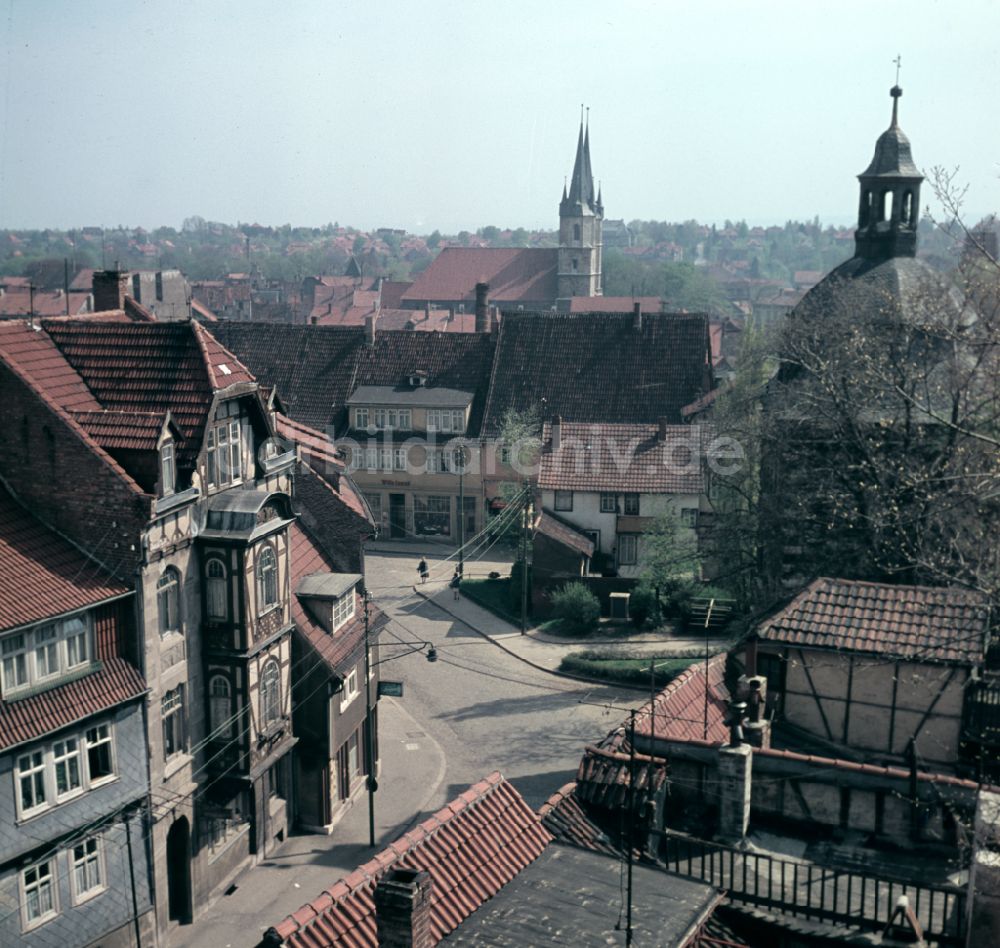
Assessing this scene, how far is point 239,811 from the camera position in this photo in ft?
90.4

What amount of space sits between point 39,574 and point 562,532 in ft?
88.0

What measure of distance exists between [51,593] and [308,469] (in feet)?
51.6

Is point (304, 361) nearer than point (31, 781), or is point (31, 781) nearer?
point (31, 781)

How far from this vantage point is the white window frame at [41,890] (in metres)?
21.0

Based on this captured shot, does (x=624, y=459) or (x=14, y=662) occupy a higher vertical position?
(x=624, y=459)

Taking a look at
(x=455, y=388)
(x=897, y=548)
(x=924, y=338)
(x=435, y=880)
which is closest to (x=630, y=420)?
(x=455, y=388)

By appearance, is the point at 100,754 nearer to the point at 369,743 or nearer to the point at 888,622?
the point at 369,743

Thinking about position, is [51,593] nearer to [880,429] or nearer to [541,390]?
[880,429]

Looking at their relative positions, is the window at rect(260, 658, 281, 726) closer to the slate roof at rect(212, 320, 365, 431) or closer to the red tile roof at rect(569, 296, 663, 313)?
the slate roof at rect(212, 320, 365, 431)

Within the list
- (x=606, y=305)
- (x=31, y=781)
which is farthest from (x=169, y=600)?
(x=606, y=305)

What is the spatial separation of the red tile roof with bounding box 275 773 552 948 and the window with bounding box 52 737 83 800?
7324 millimetres

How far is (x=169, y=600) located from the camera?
24.7 metres

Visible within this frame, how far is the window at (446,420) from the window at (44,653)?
A: 3439cm

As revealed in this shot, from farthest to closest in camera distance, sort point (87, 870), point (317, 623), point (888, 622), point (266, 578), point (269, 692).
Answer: point (317, 623) → point (269, 692) → point (266, 578) → point (87, 870) → point (888, 622)
